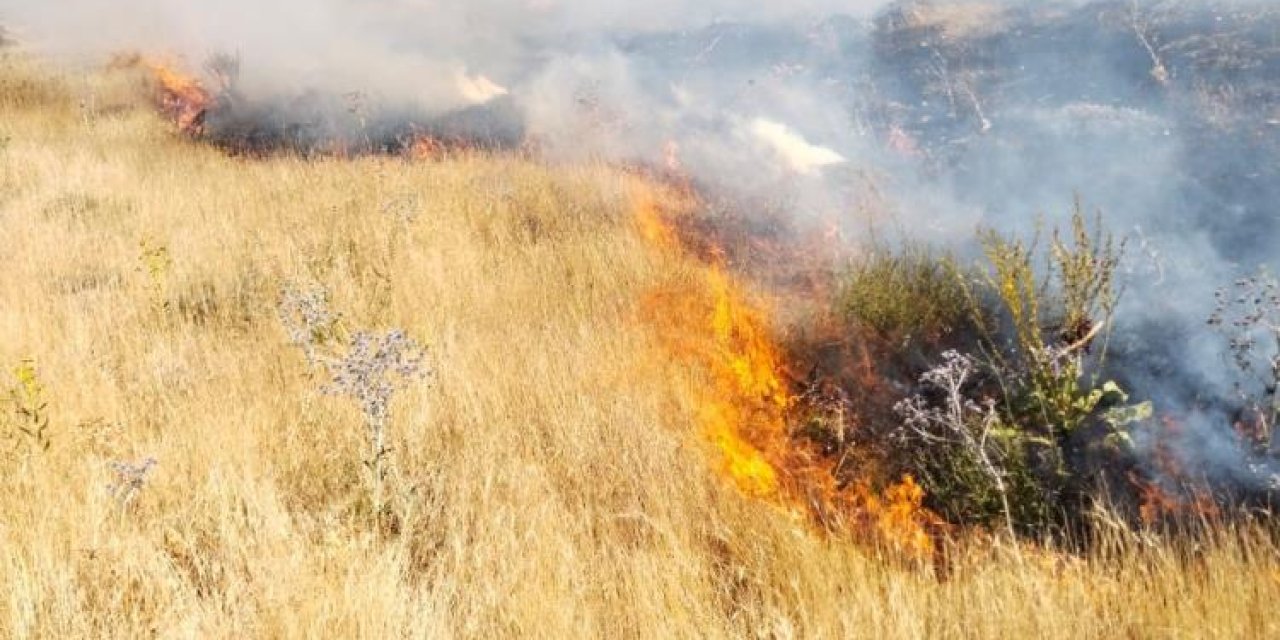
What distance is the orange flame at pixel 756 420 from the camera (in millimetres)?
2941

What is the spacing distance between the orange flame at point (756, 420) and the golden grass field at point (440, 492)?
0.14 m

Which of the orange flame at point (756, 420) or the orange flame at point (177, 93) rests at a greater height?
the orange flame at point (177, 93)

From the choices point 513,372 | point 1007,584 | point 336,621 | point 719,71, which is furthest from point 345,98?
point 1007,584

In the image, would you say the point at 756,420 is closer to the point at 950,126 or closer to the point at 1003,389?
the point at 1003,389

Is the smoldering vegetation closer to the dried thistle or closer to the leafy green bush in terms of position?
the leafy green bush

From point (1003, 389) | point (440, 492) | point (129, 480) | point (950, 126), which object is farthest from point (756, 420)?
point (950, 126)

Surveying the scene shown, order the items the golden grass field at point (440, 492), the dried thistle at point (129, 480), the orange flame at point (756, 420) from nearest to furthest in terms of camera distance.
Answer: the golden grass field at point (440, 492)
the dried thistle at point (129, 480)
the orange flame at point (756, 420)

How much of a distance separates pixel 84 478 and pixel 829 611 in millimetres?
2787

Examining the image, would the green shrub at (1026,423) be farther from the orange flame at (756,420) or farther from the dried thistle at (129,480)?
the dried thistle at (129,480)

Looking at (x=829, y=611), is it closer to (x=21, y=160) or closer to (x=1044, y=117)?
(x=1044, y=117)

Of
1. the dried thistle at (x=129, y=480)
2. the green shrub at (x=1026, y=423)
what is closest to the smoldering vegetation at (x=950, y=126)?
the green shrub at (x=1026, y=423)

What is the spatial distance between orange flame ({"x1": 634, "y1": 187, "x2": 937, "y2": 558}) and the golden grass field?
0.14 m

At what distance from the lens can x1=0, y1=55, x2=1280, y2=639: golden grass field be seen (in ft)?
6.64

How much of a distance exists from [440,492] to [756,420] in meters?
1.73
